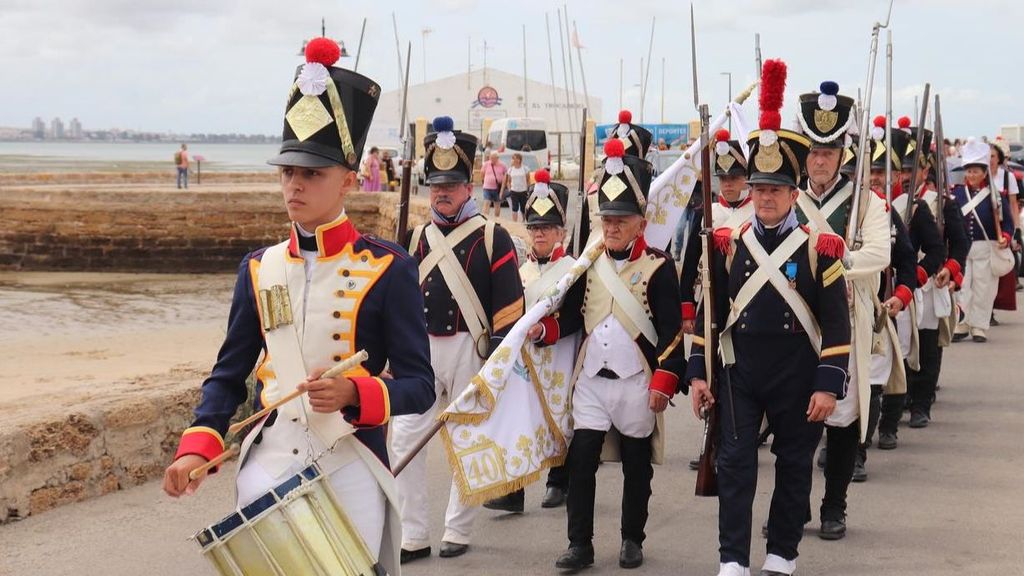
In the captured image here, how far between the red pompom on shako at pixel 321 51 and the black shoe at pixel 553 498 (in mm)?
4605

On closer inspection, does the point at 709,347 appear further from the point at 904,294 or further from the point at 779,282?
the point at 904,294

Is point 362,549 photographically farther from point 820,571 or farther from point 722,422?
point 820,571

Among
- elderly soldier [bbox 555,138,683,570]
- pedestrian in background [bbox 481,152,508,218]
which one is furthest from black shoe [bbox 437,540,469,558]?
pedestrian in background [bbox 481,152,508,218]

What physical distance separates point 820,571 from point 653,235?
2061mm

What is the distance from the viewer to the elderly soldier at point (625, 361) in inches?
269

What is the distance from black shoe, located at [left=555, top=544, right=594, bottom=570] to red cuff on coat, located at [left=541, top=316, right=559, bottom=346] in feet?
3.41

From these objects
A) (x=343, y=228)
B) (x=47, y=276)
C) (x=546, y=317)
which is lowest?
(x=47, y=276)

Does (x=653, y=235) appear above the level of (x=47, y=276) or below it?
above

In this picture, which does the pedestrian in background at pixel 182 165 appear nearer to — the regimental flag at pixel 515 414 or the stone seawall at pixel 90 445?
the stone seawall at pixel 90 445

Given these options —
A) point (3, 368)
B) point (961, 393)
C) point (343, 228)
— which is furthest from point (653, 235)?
point (3, 368)

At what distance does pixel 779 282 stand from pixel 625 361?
90 cm

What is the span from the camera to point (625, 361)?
6.89 meters

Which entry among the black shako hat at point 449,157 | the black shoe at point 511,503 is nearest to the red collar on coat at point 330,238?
the black shako hat at point 449,157

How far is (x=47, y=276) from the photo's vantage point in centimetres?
3316
